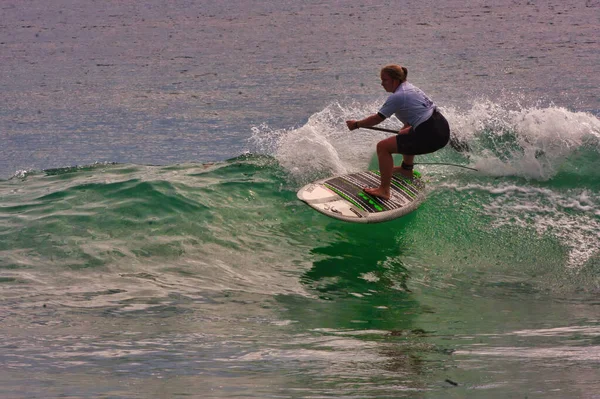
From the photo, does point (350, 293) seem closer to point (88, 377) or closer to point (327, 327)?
point (327, 327)

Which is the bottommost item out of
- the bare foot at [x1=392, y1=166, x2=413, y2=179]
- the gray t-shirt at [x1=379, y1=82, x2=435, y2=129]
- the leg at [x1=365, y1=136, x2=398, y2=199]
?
the bare foot at [x1=392, y1=166, x2=413, y2=179]

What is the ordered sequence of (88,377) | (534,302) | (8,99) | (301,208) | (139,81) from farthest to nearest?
(139,81) → (8,99) → (301,208) → (534,302) → (88,377)

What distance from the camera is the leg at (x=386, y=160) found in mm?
9312

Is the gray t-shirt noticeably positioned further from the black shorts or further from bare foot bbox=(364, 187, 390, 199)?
bare foot bbox=(364, 187, 390, 199)

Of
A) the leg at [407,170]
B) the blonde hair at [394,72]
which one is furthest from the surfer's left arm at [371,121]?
the leg at [407,170]

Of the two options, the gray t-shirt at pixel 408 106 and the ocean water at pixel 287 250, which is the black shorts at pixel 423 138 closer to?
the gray t-shirt at pixel 408 106

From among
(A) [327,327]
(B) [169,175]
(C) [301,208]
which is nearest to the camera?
(A) [327,327]

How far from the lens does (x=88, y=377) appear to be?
5805 mm

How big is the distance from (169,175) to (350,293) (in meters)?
4.68

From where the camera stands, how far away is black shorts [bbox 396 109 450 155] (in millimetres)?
9289

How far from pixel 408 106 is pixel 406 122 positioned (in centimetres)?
25

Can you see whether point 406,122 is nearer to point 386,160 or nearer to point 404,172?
point 386,160

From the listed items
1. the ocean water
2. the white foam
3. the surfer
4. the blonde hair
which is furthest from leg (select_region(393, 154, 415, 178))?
the blonde hair

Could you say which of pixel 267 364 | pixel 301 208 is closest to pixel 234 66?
pixel 301 208
